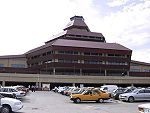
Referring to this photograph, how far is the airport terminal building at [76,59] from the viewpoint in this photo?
9294cm

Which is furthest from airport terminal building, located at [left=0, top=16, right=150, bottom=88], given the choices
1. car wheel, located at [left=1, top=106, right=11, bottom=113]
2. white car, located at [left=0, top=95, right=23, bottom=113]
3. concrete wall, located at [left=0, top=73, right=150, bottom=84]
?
car wheel, located at [left=1, top=106, right=11, bottom=113]

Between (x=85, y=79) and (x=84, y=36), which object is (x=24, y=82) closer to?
(x=85, y=79)

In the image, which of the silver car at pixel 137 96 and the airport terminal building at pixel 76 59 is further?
the airport terminal building at pixel 76 59

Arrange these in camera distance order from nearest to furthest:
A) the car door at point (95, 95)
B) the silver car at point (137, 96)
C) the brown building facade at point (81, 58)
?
the car door at point (95, 95) < the silver car at point (137, 96) < the brown building facade at point (81, 58)

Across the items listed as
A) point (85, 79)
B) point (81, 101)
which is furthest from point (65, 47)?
point (81, 101)

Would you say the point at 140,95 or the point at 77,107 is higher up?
the point at 140,95

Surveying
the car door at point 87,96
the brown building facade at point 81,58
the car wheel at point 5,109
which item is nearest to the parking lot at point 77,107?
the car door at point 87,96

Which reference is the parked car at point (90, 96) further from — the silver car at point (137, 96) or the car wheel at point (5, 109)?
the car wheel at point (5, 109)

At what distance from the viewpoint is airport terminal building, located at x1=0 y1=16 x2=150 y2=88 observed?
305ft

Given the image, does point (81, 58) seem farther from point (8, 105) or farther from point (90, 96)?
point (8, 105)

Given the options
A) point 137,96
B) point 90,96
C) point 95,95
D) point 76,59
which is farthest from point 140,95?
point 76,59

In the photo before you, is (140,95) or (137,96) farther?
(140,95)

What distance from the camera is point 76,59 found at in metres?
94.2

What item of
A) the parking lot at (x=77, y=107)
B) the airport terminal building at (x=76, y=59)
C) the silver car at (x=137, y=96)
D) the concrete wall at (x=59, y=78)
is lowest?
the parking lot at (x=77, y=107)
